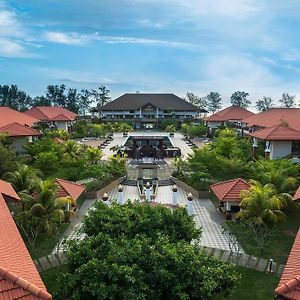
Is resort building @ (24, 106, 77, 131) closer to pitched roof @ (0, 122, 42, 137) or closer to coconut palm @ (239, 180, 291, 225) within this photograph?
pitched roof @ (0, 122, 42, 137)

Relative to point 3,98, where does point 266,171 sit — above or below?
below

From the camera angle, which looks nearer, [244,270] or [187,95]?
[244,270]

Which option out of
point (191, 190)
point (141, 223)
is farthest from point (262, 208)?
point (191, 190)

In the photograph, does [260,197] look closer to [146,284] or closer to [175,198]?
[175,198]

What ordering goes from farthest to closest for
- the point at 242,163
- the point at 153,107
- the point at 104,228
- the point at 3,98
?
the point at 3,98
the point at 153,107
the point at 242,163
the point at 104,228

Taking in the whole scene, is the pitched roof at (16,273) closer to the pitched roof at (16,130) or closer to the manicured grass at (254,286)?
the manicured grass at (254,286)

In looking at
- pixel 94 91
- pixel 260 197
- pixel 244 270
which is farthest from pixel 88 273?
pixel 94 91
